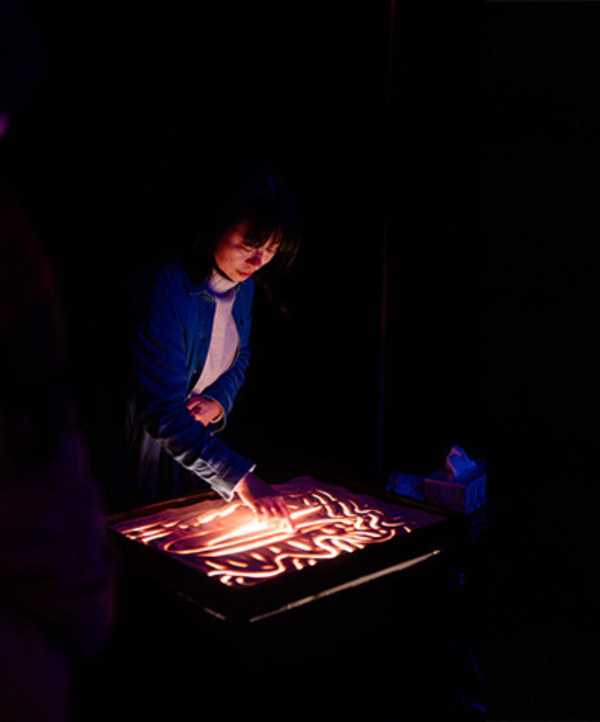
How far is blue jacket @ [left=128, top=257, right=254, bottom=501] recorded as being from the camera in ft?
5.91

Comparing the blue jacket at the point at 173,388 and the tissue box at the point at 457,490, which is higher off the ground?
the blue jacket at the point at 173,388

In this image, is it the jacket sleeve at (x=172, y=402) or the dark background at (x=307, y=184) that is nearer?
the jacket sleeve at (x=172, y=402)

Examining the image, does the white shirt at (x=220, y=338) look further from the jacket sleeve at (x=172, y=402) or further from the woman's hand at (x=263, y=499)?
the woman's hand at (x=263, y=499)

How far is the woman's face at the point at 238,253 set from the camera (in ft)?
6.13

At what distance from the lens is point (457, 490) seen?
83.2 inches

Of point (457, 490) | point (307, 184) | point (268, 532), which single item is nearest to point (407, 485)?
point (457, 490)

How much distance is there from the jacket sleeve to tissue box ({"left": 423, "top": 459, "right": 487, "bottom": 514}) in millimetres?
719

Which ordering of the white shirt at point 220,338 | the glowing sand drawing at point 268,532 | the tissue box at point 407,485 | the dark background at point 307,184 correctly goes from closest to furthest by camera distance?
the glowing sand drawing at point 268,532 < the dark background at point 307,184 < the white shirt at point 220,338 < the tissue box at point 407,485

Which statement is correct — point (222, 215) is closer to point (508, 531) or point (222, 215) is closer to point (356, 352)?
point (356, 352)

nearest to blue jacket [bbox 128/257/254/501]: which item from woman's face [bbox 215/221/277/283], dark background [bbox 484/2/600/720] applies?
woman's face [bbox 215/221/277/283]

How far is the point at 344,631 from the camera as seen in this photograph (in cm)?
138

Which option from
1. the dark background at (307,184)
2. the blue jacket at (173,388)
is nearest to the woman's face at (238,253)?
the blue jacket at (173,388)

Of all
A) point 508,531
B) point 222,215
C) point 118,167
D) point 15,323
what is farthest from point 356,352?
point 15,323

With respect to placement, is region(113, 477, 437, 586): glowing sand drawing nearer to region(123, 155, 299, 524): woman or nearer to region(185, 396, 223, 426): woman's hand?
region(123, 155, 299, 524): woman
